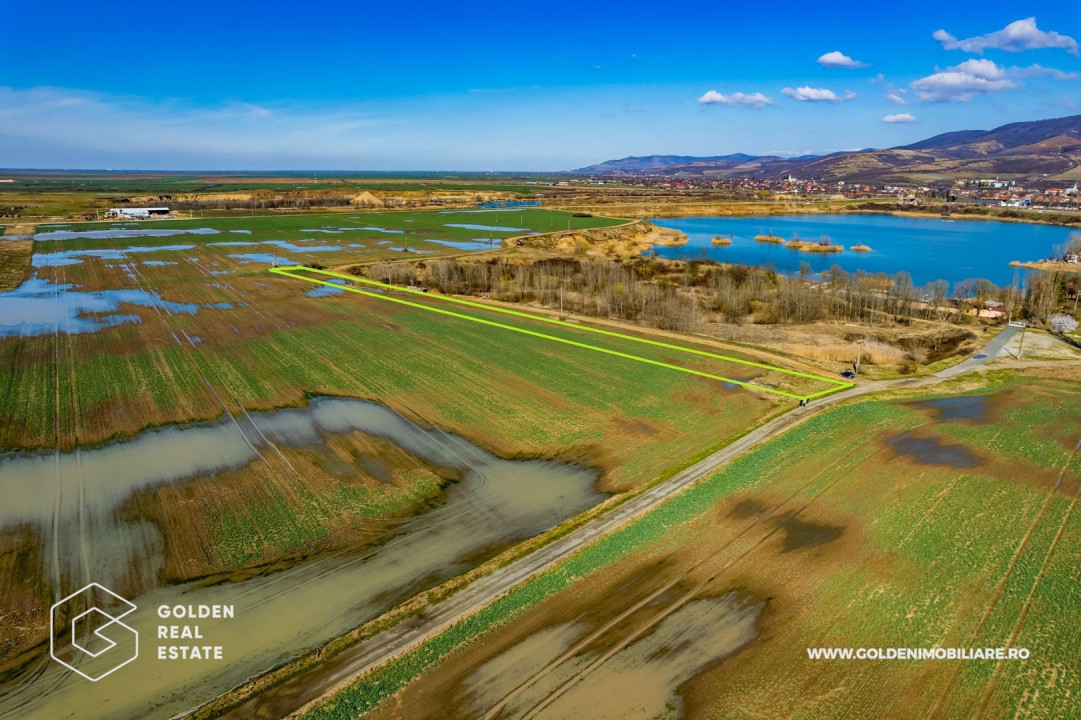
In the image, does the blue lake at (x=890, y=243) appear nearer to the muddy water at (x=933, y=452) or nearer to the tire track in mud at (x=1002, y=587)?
the muddy water at (x=933, y=452)

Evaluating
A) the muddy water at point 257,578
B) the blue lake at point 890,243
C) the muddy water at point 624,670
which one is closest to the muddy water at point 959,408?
the muddy water at point 257,578

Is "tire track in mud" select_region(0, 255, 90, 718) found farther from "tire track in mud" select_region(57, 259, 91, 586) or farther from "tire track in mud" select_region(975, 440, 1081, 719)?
"tire track in mud" select_region(975, 440, 1081, 719)

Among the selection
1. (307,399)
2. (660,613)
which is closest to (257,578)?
(660,613)

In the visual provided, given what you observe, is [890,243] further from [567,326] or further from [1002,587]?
[1002,587]

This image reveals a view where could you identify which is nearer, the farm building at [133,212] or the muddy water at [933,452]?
the muddy water at [933,452]

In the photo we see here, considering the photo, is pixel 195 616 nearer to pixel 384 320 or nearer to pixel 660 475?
pixel 660 475
